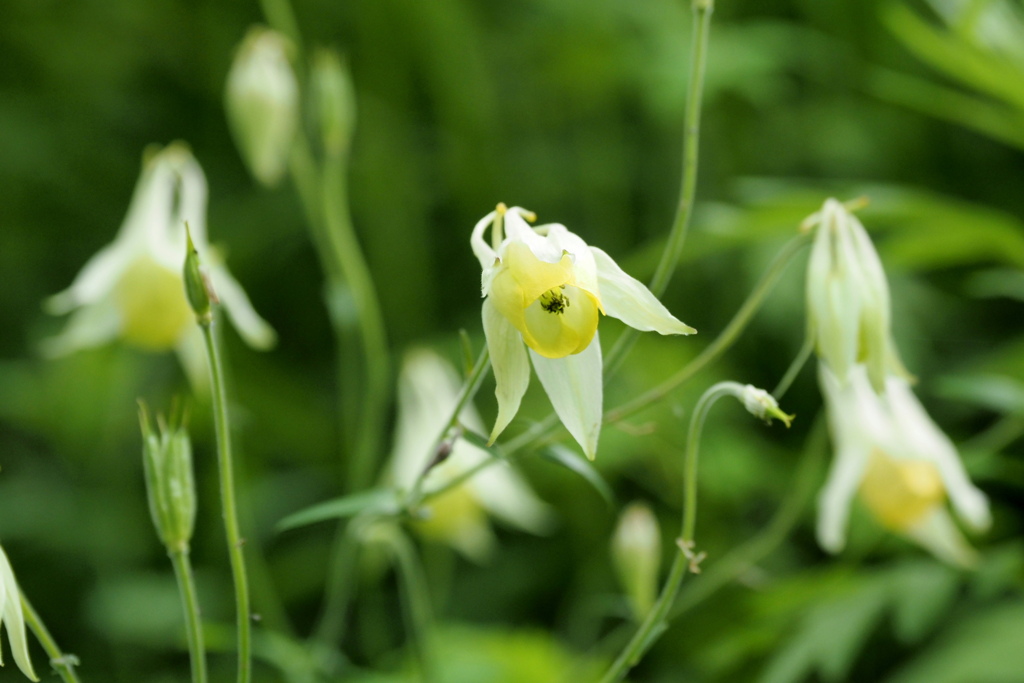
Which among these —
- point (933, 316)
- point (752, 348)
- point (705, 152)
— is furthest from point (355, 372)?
point (933, 316)

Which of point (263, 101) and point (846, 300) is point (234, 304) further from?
point (846, 300)

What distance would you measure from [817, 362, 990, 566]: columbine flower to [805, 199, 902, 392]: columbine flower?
0.70ft

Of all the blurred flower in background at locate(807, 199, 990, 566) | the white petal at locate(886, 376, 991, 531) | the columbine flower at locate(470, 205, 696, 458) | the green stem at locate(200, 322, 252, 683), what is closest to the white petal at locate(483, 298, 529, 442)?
the columbine flower at locate(470, 205, 696, 458)

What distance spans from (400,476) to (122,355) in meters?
0.47

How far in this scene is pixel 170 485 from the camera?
1.20 ft

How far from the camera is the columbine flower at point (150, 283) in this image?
68 cm

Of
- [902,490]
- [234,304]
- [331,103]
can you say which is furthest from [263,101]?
[902,490]

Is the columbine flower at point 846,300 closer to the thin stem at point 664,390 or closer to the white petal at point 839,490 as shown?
the thin stem at point 664,390

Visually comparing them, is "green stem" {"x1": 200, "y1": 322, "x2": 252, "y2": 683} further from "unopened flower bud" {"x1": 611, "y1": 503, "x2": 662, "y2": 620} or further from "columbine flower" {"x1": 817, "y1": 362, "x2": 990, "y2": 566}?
"columbine flower" {"x1": 817, "y1": 362, "x2": 990, "y2": 566}

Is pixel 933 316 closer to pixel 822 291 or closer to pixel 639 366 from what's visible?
pixel 639 366

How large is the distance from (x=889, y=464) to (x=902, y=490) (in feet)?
0.07

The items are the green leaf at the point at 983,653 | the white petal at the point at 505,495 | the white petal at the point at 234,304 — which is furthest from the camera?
the white petal at the point at 505,495

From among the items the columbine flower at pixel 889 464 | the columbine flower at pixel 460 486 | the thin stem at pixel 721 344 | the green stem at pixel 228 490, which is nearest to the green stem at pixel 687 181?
the thin stem at pixel 721 344

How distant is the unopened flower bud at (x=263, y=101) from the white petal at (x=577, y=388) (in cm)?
49
